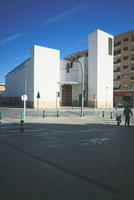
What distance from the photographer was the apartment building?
51719 millimetres

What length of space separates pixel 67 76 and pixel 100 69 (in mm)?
9452

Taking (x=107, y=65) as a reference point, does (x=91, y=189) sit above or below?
below

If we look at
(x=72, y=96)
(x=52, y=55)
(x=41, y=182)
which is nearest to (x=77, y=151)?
(x=41, y=182)

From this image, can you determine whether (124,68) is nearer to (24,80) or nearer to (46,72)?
(46,72)

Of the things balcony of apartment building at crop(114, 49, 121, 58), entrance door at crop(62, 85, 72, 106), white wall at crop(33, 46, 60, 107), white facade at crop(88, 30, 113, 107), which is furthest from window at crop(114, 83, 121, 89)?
white wall at crop(33, 46, 60, 107)

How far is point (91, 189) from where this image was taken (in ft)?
11.7

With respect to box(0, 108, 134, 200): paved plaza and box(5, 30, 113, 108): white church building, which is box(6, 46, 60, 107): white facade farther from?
box(0, 108, 134, 200): paved plaza

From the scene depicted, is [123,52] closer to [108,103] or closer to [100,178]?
[108,103]

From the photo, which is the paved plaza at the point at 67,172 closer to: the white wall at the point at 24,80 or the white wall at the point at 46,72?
the white wall at the point at 24,80

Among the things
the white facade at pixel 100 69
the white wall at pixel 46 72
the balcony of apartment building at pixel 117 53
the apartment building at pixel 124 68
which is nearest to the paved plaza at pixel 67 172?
the white wall at pixel 46 72

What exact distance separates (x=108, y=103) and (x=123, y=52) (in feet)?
73.7

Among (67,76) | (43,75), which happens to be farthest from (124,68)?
(43,75)

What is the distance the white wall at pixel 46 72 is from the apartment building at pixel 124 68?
23.0 m

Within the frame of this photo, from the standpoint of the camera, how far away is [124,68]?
54.3 m
